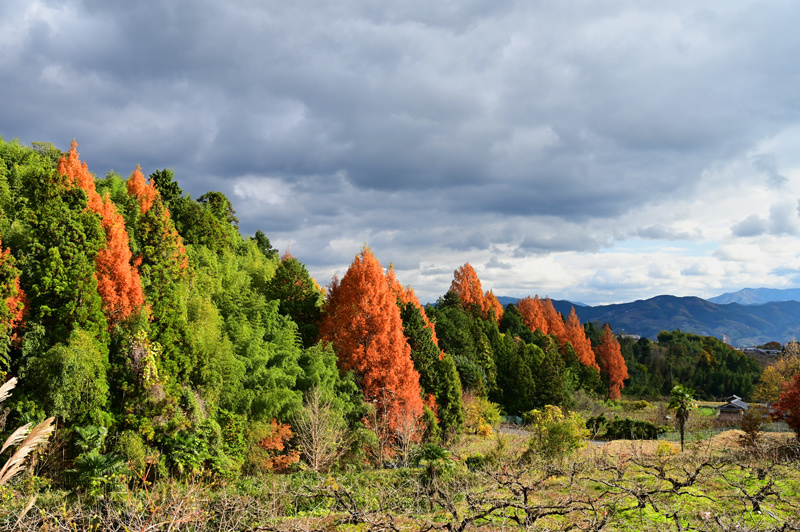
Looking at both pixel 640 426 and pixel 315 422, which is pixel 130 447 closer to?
pixel 315 422

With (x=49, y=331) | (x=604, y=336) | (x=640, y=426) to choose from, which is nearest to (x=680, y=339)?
(x=604, y=336)

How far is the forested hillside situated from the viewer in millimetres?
17438

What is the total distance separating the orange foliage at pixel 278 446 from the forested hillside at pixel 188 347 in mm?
64

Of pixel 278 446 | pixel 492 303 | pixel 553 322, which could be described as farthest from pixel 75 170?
pixel 553 322

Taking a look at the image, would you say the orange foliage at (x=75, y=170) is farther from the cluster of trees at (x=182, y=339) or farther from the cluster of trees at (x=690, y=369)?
the cluster of trees at (x=690, y=369)

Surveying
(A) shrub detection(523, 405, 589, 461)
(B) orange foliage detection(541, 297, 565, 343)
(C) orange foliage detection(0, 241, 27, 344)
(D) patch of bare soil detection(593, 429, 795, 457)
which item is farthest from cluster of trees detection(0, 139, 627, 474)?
(B) orange foliage detection(541, 297, 565, 343)

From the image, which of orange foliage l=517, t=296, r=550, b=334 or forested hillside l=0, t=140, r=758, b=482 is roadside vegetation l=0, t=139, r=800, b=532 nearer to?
forested hillside l=0, t=140, r=758, b=482

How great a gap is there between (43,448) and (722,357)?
9115cm

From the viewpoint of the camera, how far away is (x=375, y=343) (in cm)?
2620

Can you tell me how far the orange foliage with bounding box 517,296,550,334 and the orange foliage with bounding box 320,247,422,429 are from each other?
46.2m

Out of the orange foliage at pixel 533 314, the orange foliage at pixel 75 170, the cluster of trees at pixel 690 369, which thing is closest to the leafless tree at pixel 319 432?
the orange foliage at pixel 75 170

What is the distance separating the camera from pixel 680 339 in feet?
306

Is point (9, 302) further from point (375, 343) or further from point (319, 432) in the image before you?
point (375, 343)

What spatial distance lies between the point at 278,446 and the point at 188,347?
18.9ft
